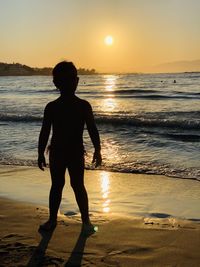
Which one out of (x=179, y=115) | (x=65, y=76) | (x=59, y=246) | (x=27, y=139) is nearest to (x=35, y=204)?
(x=59, y=246)

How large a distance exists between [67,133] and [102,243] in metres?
1.20

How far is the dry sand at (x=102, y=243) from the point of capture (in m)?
3.81

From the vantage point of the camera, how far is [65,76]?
14.5 feet

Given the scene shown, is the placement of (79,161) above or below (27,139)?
above

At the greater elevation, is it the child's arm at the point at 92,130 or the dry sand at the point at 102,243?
the child's arm at the point at 92,130

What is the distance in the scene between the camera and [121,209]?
5.60 m

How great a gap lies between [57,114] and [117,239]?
1.44m

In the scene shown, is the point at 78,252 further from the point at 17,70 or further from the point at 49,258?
the point at 17,70

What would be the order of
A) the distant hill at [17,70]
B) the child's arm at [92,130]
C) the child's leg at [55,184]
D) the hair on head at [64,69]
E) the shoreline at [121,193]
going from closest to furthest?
the hair on head at [64,69]
the child's arm at [92,130]
the child's leg at [55,184]
the shoreline at [121,193]
the distant hill at [17,70]

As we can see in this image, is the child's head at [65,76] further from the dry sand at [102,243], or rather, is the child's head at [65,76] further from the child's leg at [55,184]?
the dry sand at [102,243]

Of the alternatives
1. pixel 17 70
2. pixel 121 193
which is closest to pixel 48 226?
pixel 121 193

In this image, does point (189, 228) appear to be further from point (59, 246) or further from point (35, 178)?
point (35, 178)

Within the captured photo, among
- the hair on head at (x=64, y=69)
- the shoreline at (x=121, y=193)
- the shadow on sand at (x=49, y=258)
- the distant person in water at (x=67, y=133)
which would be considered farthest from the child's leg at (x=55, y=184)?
the hair on head at (x=64, y=69)

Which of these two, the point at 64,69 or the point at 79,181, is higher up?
the point at 64,69
